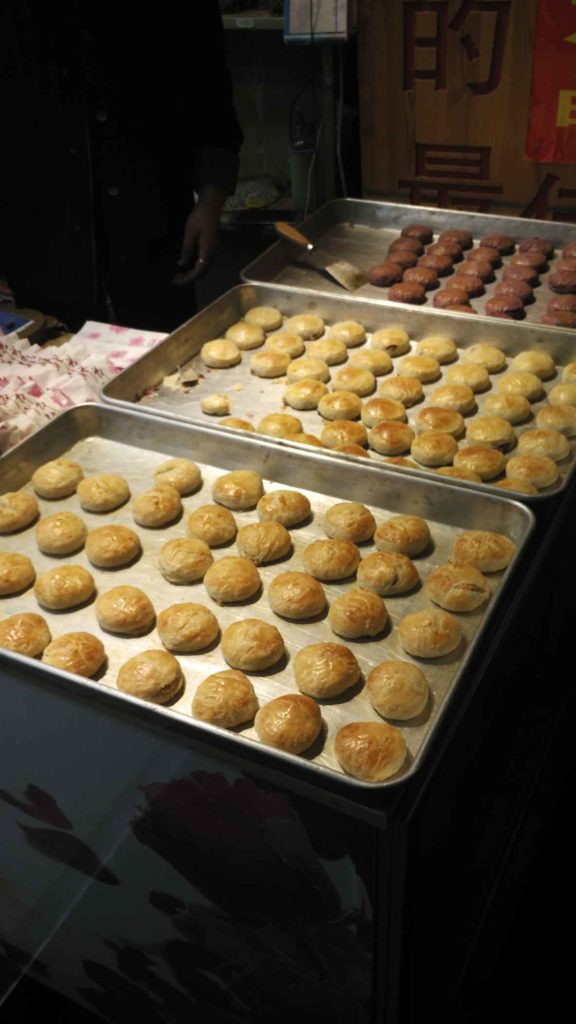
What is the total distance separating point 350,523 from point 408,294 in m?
1.46

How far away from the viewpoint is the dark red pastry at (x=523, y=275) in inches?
132

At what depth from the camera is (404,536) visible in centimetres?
215

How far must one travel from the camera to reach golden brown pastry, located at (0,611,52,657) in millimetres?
1953

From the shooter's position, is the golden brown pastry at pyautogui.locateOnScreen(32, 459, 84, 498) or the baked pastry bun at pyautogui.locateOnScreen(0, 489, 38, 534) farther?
the golden brown pastry at pyautogui.locateOnScreen(32, 459, 84, 498)

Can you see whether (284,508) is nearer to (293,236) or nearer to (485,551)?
(485,551)

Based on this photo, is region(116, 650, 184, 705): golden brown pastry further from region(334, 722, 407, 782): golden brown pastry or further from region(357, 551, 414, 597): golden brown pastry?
region(357, 551, 414, 597): golden brown pastry

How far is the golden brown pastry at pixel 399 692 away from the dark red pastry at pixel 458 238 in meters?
2.50

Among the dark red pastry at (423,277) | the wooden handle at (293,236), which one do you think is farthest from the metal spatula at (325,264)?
the dark red pastry at (423,277)

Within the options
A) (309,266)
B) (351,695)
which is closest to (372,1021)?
(351,695)

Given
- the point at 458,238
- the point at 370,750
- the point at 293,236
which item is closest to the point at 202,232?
the point at 293,236

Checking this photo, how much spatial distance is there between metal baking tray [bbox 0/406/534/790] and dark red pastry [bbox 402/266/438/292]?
1.39m

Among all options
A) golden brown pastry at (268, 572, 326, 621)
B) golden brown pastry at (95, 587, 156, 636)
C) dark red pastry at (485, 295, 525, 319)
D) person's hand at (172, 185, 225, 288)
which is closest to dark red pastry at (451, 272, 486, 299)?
dark red pastry at (485, 295, 525, 319)

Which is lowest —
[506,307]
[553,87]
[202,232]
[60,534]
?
[60,534]

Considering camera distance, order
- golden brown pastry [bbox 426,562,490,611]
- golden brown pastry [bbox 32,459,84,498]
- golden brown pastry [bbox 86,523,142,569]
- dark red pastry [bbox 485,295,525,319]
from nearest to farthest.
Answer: golden brown pastry [bbox 426,562,490,611] → golden brown pastry [bbox 86,523,142,569] → golden brown pastry [bbox 32,459,84,498] → dark red pastry [bbox 485,295,525,319]
